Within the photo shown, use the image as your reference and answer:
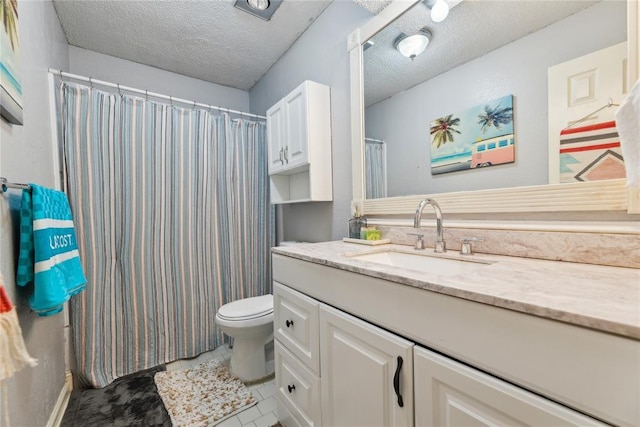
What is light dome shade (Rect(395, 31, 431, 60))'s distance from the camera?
127cm

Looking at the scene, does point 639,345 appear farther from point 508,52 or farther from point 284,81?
point 284,81

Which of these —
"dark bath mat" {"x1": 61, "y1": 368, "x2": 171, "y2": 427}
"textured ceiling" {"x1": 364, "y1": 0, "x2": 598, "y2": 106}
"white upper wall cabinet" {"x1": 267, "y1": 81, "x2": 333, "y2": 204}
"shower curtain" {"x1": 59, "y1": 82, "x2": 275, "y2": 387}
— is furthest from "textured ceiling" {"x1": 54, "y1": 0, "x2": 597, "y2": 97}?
"dark bath mat" {"x1": 61, "y1": 368, "x2": 171, "y2": 427}

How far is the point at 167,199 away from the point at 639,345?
7.19 ft

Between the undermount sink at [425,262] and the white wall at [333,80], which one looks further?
the white wall at [333,80]

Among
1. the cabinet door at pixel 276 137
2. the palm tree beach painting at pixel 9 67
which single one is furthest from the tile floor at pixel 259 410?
the palm tree beach painting at pixel 9 67

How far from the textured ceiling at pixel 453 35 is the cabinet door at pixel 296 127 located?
0.42 m

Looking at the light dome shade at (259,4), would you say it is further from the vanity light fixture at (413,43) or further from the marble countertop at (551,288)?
the marble countertop at (551,288)

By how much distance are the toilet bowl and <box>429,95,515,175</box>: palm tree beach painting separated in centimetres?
131

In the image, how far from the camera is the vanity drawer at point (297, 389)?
3.43 feet

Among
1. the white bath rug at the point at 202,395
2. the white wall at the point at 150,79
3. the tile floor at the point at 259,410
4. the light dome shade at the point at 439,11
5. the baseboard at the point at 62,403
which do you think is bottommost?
the tile floor at the point at 259,410

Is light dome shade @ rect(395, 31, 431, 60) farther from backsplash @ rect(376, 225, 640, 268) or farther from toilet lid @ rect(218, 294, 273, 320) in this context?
toilet lid @ rect(218, 294, 273, 320)

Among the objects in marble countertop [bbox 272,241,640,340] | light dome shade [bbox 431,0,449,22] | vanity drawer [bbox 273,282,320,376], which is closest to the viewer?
marble countertop [bbox 272,241,640,340]

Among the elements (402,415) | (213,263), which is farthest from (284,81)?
(402,415)

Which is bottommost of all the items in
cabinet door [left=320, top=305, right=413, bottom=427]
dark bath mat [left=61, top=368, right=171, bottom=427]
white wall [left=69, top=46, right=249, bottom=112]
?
dark bath mat [left=61, top=368, right=171, bottom=427]
